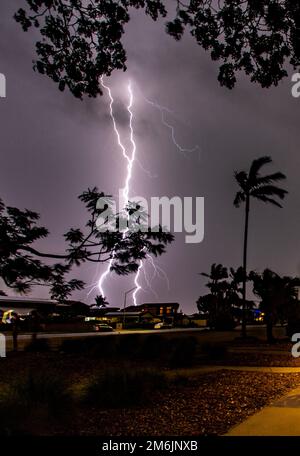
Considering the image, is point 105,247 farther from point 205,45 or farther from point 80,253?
point 205,45

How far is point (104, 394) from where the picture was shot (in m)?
10.4

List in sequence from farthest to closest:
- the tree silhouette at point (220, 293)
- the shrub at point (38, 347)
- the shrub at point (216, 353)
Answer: the tree silhouette at point (220, 293) → the shrub at point (38, 347) → the shrub at point (216, 353)

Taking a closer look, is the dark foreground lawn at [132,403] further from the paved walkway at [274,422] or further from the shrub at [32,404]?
the paved walkway at [274,422]

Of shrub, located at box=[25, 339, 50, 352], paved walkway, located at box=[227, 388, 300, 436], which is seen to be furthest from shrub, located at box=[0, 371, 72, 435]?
shrub, located at box=[25, 339, 50, 352]

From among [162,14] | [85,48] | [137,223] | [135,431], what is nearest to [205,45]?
[162,14]

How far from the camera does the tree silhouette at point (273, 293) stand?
33.5 m

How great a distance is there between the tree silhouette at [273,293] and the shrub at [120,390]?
22384 mm

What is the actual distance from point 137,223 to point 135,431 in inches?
186

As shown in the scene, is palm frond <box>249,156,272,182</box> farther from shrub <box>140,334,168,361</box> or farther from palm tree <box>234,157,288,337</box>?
shrub <box>140,334,168,361</box>

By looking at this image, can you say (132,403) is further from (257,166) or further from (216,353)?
(257,166)

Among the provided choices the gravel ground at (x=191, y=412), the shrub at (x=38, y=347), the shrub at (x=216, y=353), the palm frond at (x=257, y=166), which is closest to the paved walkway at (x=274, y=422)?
the gravel ground at (x=191, y=412)

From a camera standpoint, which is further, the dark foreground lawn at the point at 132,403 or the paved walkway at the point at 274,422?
the paved walkway at the point at 274,422

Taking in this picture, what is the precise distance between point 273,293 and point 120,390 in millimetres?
23961
